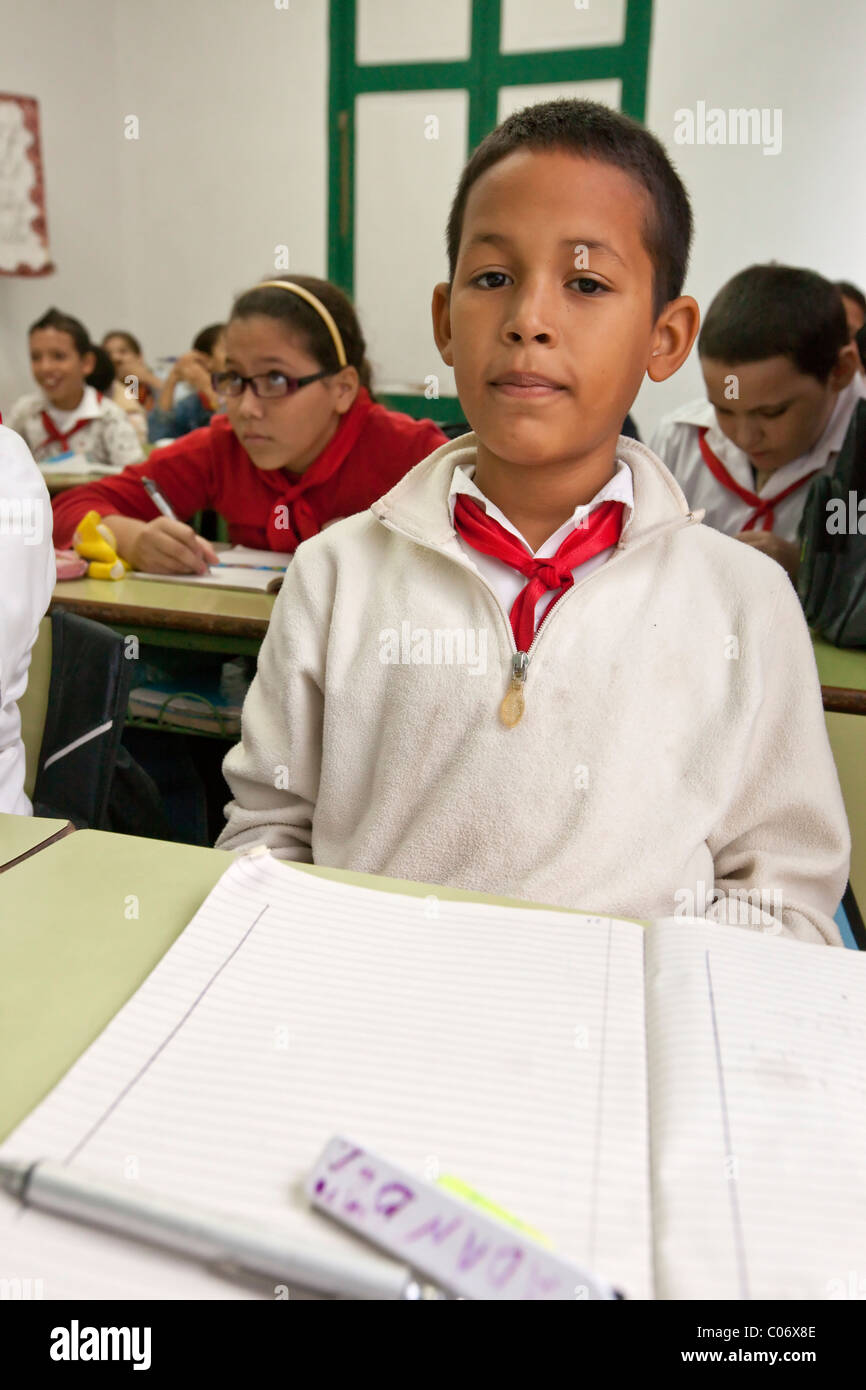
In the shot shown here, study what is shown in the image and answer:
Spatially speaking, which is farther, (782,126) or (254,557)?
(782,126)

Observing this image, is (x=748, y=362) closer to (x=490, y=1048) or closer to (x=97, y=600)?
(x=97, y=600)

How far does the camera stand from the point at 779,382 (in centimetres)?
184

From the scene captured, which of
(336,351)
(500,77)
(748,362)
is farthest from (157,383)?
(748,362)

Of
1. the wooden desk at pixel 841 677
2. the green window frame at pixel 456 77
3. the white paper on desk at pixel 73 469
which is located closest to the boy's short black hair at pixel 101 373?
the white paper on desk at pixel 73 469

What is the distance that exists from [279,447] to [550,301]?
3.91ft

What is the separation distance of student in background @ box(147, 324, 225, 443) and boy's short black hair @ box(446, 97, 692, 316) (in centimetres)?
364

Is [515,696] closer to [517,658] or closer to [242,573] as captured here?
[517,658]

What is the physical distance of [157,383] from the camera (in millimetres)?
6051

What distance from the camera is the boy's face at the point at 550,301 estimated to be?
876mm

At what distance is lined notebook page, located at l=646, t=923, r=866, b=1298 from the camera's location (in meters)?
0.38

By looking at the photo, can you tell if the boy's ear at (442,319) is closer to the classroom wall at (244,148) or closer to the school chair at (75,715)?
the school chair at (75,715)

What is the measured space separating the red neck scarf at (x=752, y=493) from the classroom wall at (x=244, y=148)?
3.02 metres
